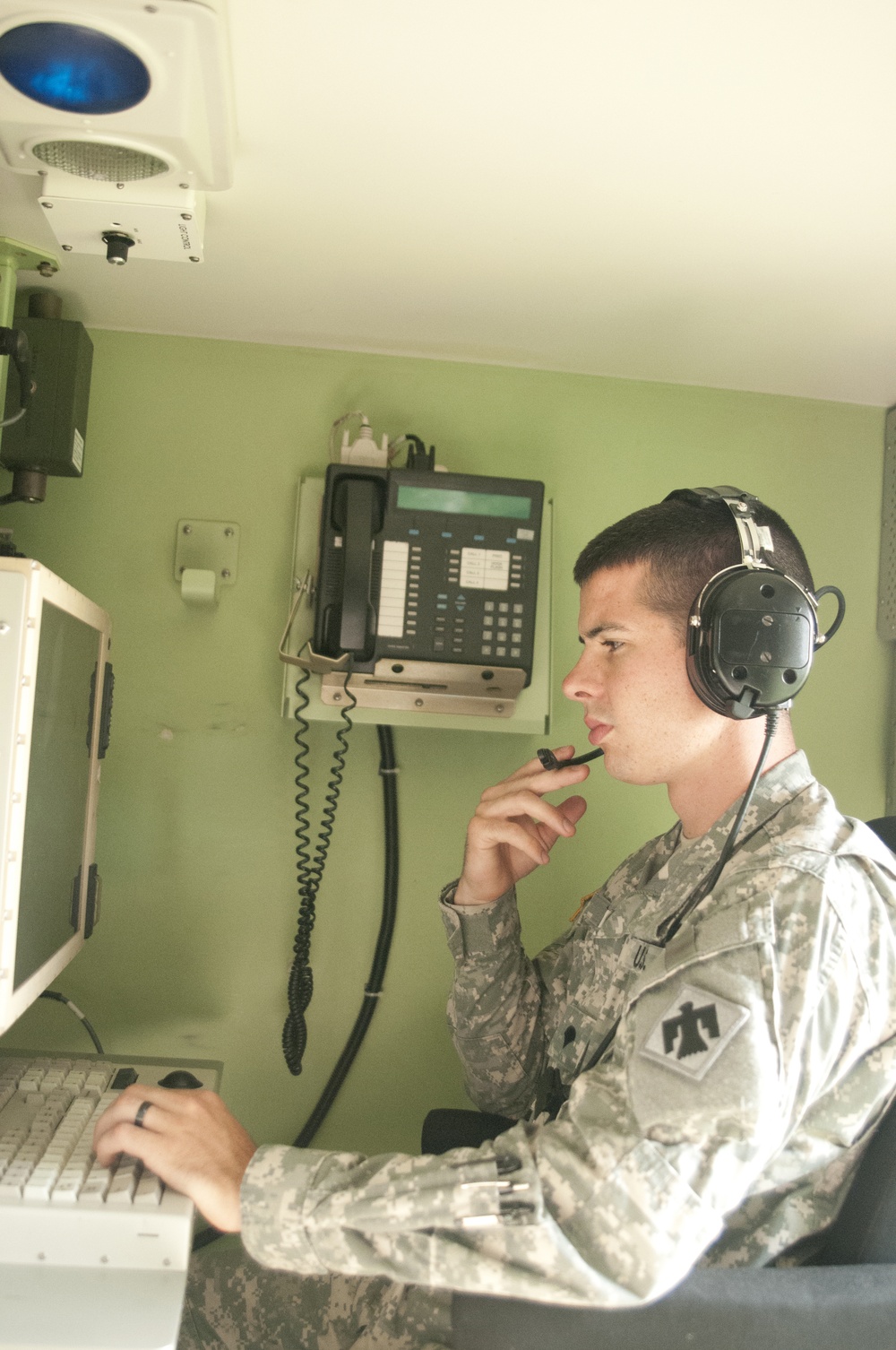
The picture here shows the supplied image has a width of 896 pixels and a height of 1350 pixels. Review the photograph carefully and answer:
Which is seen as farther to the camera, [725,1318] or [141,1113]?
[141,1113]

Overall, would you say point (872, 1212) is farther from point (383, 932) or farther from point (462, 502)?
point (462, 502)

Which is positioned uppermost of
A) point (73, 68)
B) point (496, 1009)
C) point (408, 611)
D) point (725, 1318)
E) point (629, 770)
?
point (73, 68)

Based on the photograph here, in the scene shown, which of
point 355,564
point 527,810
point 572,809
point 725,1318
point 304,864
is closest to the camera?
point 725,1318

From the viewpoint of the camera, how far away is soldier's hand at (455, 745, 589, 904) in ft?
4.63

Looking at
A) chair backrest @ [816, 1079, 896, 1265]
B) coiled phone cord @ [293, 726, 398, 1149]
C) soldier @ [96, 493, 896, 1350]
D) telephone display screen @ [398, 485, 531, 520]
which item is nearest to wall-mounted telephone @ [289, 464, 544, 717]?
telephone display screen @ [398, 485, 531, 520]

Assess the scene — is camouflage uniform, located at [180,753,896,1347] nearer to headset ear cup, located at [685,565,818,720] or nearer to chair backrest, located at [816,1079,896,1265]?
chair backrest, located at [816,1079,896,1265]

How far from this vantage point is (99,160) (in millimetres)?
1290

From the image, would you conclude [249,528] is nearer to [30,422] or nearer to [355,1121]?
[30,422]

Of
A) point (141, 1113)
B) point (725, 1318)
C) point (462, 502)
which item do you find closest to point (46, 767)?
point (141, 1113)

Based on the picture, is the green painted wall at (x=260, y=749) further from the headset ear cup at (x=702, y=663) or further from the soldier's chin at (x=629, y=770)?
the headset ear cup at (x=702, y=663)

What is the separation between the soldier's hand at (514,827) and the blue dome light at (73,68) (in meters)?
1.00

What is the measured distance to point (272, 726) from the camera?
6.10ft

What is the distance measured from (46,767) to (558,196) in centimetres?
103

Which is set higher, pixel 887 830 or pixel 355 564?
pixel 355 564
